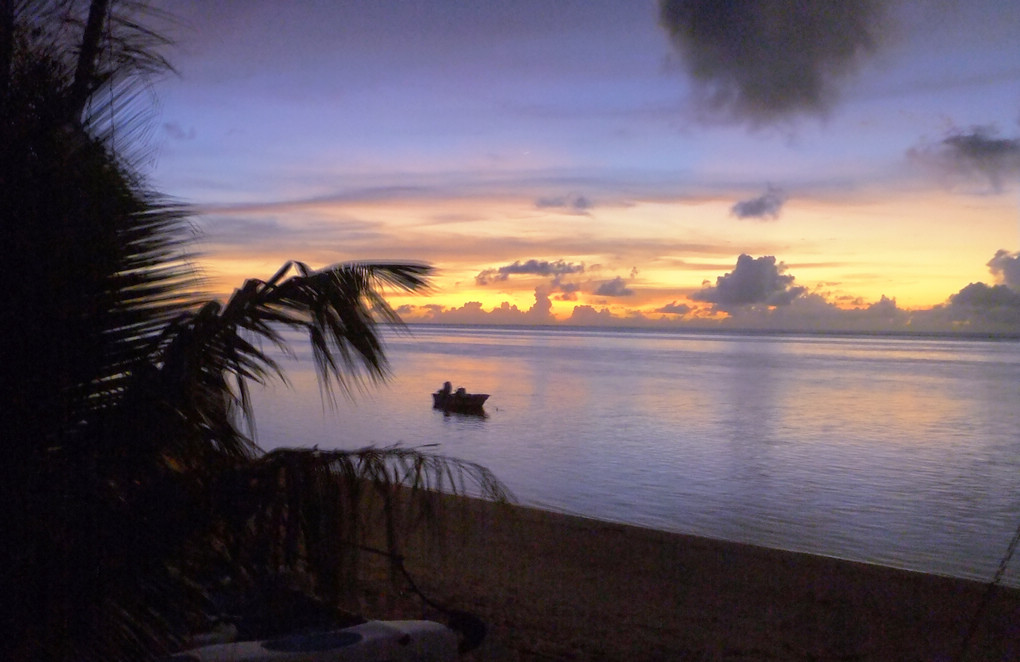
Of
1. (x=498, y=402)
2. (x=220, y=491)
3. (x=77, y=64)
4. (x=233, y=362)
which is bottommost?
(x=498, y=402)

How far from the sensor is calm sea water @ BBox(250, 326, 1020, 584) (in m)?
14.5

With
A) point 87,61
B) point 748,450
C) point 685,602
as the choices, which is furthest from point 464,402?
point 87,61

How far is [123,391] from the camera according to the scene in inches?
123

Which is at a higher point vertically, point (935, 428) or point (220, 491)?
point (220, 491)

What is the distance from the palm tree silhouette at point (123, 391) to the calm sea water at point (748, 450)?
0.44 meters

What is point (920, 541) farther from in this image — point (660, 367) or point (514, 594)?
point (660, 367)

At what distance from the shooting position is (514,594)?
8.89 m

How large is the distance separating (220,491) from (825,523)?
45.2ft

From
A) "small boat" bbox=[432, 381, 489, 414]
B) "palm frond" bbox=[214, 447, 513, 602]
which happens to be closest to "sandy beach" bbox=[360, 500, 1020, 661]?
"palm frond" bbox=[214, 447, 513, 602]

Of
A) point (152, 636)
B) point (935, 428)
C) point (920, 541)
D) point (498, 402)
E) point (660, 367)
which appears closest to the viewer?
point (152, 636)

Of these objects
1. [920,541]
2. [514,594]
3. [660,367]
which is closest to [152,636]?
[514,594]

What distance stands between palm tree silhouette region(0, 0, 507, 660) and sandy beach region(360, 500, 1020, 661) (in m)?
3.47

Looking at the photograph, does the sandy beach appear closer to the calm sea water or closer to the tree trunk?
the calm sea water

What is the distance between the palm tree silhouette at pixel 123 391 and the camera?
2.83 meters
